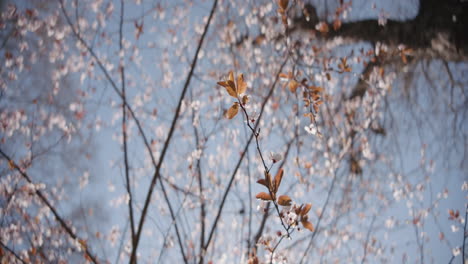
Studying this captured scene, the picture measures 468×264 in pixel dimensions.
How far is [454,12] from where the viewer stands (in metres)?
2.73

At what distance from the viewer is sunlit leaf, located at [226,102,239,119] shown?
1175 mm

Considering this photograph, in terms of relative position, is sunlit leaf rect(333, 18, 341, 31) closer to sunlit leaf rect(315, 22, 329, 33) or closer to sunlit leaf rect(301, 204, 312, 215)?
sunlit leaf rect(315, 22, 329, 33)

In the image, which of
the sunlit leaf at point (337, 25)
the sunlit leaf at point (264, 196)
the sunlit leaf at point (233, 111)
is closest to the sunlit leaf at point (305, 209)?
the sunlit leaf at point (264, 196)

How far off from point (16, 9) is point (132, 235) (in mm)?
3949

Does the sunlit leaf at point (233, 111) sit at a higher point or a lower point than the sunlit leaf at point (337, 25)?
lower

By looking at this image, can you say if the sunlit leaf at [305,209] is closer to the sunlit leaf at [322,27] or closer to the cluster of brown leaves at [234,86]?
the cluster of brown leaves at [234,86]

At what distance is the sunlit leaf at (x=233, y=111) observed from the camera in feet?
3.85

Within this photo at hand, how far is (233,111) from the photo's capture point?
3.88ft

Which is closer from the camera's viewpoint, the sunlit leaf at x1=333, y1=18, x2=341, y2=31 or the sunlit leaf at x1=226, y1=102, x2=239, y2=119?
the sunlit leaf at x1=226, y1=102, x2=239, y2=119

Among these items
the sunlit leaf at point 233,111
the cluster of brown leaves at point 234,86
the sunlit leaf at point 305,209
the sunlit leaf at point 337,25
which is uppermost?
the sunlit leaf at point 337,25

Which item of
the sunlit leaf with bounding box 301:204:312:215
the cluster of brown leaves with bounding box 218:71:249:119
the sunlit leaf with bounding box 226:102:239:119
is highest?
the cluster of brown leaves with bounding box 218:71:249:119

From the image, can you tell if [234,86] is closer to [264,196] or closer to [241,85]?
[241,85]

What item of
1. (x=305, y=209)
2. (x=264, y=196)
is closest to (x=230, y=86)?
(x=264, y=196)

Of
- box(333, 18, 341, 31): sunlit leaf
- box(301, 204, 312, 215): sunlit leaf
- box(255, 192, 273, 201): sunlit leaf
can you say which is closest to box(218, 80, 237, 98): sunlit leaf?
box(255, 192, 273, 201): sunlit leaf
